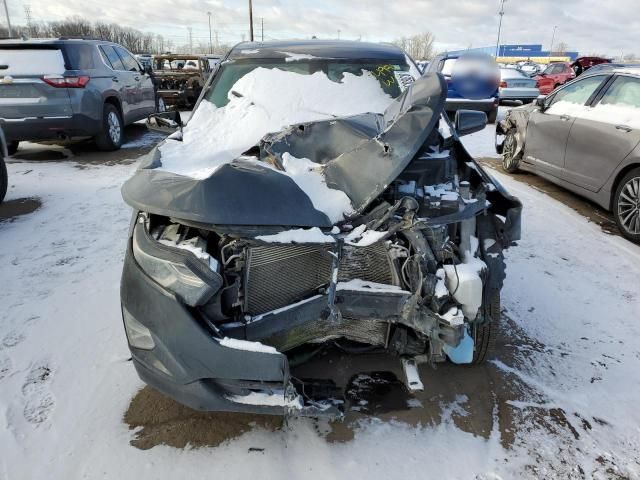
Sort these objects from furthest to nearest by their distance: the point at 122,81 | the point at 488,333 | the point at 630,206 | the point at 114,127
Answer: the point at 122,81 < the point at 114,127 < the point at 630,206 < the point at 488,333

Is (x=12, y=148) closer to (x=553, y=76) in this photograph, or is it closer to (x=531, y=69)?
(x=553, y=76)

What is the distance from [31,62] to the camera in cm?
686

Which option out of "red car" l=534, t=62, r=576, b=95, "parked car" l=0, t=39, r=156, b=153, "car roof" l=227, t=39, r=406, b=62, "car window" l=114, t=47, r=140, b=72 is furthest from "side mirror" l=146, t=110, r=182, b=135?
"red car" l=534, t=62, r=576, b=95

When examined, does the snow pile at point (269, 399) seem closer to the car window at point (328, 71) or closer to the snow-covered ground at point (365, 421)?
the snow-covered ground at point (365, 421)

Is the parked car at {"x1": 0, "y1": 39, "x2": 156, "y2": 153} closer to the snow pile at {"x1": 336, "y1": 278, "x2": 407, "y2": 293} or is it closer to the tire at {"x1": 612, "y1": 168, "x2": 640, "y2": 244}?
the snow pile at {"x1": 336, "y1": 278, "x2": 407, "y2": 293}

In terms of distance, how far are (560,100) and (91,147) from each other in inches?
305

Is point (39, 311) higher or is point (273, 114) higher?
point (273, 114)

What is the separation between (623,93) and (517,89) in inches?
360

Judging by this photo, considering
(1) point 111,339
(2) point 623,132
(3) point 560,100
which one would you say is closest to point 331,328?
(1) point 111,339

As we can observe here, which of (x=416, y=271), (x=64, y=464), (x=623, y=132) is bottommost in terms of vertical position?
(x=64, y=464)

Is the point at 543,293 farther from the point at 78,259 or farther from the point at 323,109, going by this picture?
the point at 78,259

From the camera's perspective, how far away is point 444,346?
2107 millimetres

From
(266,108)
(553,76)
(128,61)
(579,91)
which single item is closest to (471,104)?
(579,91)

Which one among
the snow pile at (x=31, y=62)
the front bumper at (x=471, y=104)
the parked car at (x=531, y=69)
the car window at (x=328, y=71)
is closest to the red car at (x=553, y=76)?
the parked car at (x=531, y=69)
